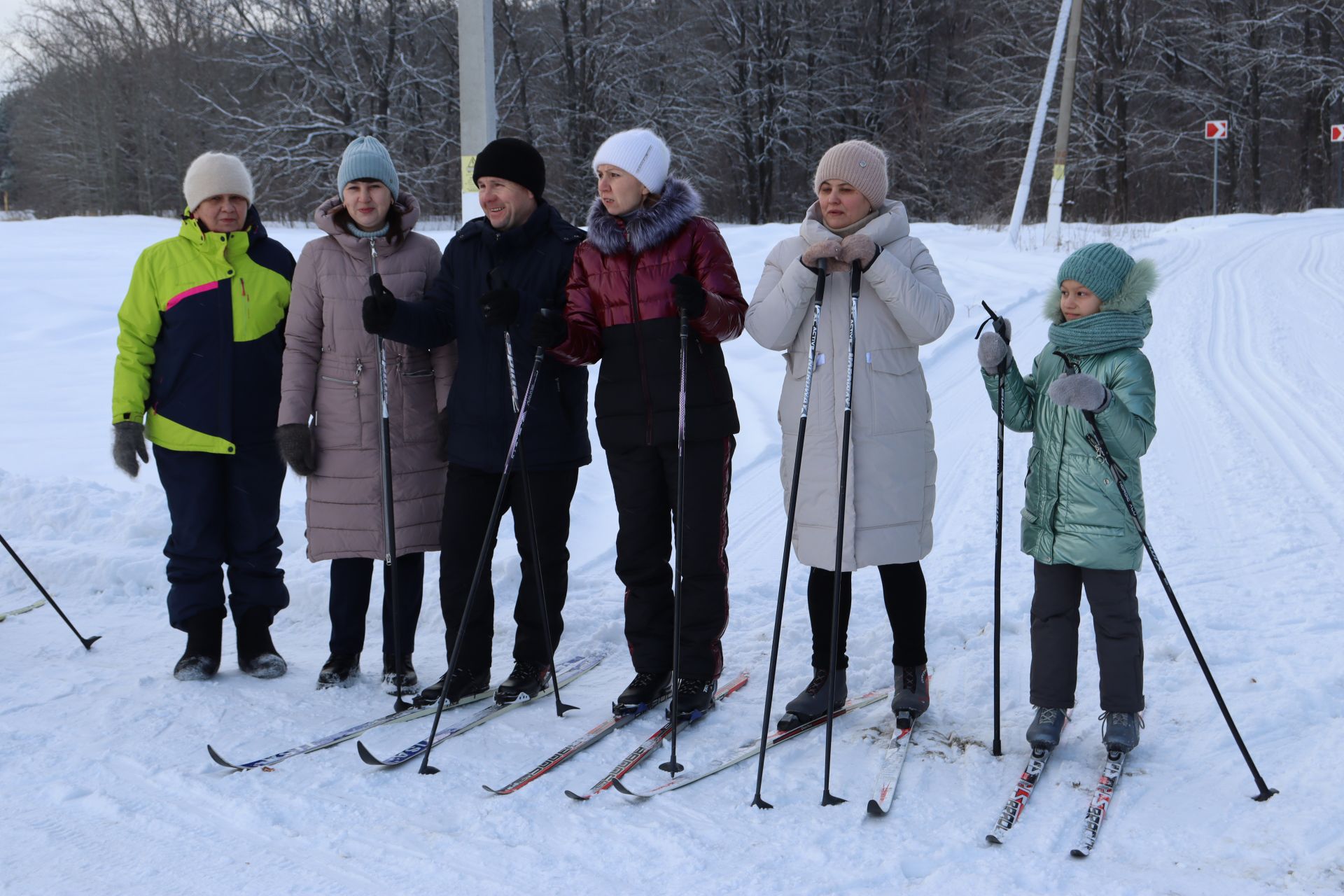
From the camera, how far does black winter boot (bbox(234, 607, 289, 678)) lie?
3.93m

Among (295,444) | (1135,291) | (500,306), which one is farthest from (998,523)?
(295,444)

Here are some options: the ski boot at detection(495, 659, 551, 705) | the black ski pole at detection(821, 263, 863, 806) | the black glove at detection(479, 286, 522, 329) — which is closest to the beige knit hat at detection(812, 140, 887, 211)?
the black ski pole at detection(821, 263, 863, 806)

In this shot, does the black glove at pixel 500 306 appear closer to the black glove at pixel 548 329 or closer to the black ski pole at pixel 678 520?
the black glove at pixel 548 329

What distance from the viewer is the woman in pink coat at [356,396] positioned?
371 cm

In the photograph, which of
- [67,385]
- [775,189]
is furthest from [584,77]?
[67,385]

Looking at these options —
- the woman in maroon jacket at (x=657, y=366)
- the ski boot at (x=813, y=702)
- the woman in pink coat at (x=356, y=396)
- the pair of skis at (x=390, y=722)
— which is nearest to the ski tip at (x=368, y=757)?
the pair of skis at (x=390, y=722)

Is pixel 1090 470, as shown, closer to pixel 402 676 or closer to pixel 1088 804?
pixel 1088 804

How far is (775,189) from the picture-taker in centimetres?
3219

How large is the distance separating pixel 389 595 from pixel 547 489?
2.92 feet

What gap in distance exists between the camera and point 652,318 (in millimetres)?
3342

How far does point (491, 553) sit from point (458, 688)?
1.56ft

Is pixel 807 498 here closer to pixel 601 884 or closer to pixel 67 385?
A: pixel 601 884

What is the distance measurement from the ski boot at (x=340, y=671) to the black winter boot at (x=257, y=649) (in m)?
0.18

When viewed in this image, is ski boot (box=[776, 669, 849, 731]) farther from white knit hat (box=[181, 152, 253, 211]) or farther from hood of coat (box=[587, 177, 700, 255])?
white knit hat (box=[181, 152, 253, 211])
